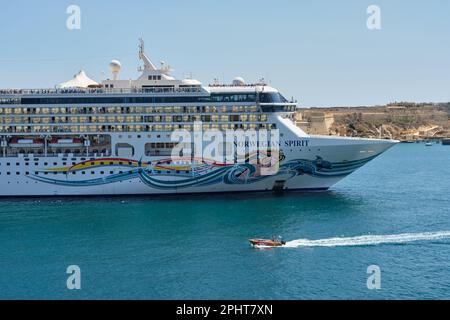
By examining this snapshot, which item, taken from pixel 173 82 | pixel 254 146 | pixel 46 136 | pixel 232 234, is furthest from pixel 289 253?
pixel 46 136

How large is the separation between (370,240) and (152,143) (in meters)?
19.9

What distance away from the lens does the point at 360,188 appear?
50406mm

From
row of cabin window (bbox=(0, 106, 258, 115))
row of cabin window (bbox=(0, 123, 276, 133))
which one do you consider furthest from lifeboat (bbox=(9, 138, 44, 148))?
row of cabin window (bbox=(0, 106, 258, 115))

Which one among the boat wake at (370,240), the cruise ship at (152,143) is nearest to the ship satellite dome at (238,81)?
the cruise ship at (152,143)

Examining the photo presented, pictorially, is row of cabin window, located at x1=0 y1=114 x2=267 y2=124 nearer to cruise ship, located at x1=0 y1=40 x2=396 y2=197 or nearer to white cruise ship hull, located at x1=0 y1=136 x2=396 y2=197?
cruise ship, located at x1=0 y1=40 x2=396 y2=197

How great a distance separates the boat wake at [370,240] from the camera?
28594mm

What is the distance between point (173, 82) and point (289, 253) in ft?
68.8

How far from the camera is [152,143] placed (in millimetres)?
41844

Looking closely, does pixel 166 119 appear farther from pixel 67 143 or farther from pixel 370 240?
pixel 370 240

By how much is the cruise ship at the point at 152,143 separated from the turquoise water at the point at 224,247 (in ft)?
4.80

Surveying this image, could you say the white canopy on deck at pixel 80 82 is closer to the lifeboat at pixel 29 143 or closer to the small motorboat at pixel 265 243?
the lifeboat at pixel 29 143

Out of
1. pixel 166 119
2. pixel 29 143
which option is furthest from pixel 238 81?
pixel 29 143

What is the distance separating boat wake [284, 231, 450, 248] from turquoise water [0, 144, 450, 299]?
0.19 feet

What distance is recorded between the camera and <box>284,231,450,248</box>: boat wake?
2859 centimetres
